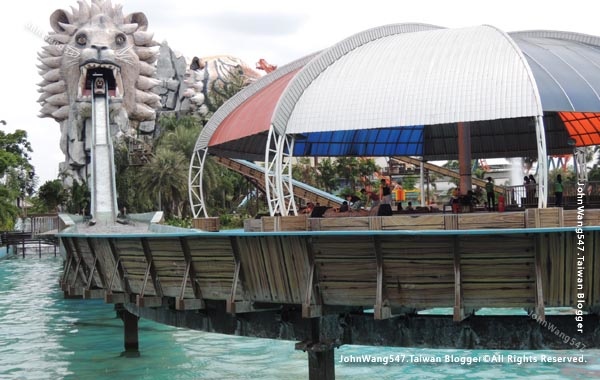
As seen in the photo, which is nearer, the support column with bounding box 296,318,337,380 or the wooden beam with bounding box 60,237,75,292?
the support column with bounding box 296,318,337,380

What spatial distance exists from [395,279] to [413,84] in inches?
269

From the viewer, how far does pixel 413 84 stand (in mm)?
20547

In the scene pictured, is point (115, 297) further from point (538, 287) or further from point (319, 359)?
point (538, 287)

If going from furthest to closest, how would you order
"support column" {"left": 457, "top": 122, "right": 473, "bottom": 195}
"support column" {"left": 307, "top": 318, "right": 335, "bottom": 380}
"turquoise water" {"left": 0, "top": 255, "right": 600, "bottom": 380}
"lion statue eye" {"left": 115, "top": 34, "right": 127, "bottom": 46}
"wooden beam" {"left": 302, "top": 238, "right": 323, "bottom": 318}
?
"lion statue eye" {"left": 115, "top": 34, "right": 127, "bottom": 46}
"support column" {"left": 457, "top": 122, "right": 473, "bottom": 195}
"turquoise water" {"left": 0, "top": 255, "right": 600, "bottom": 380}
"support column" {"left": 307, "top": 318, "right": 335, "bottom": 380}
"wooden beam" {"left": 302, "top": 238, "right": 323, "bottom": 318}

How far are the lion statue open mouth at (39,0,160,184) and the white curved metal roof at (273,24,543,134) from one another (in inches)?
2943

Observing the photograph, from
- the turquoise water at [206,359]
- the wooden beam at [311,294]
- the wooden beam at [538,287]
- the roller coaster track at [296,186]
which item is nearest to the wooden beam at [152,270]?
the wooden beam at [311,294]

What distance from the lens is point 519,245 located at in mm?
14273

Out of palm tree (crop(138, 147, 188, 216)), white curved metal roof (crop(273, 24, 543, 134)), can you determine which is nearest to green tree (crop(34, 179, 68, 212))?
palm tree (crop(138, 147, 188, 216))

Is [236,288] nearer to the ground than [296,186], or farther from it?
nearer to the ground

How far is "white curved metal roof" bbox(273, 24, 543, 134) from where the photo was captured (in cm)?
1942

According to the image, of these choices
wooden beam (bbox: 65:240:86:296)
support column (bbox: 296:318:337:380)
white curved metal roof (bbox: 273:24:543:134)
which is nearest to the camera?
support column (bbox: 296:318:337:380)

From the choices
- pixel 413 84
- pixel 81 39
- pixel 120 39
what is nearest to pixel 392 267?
pixel 413 84

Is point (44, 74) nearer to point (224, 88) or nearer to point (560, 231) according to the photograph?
point (224, 88)

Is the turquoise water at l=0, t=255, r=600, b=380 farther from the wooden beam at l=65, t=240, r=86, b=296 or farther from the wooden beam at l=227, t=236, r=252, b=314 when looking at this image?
the wooden beam at l=227, t=236, r=252, b=314
